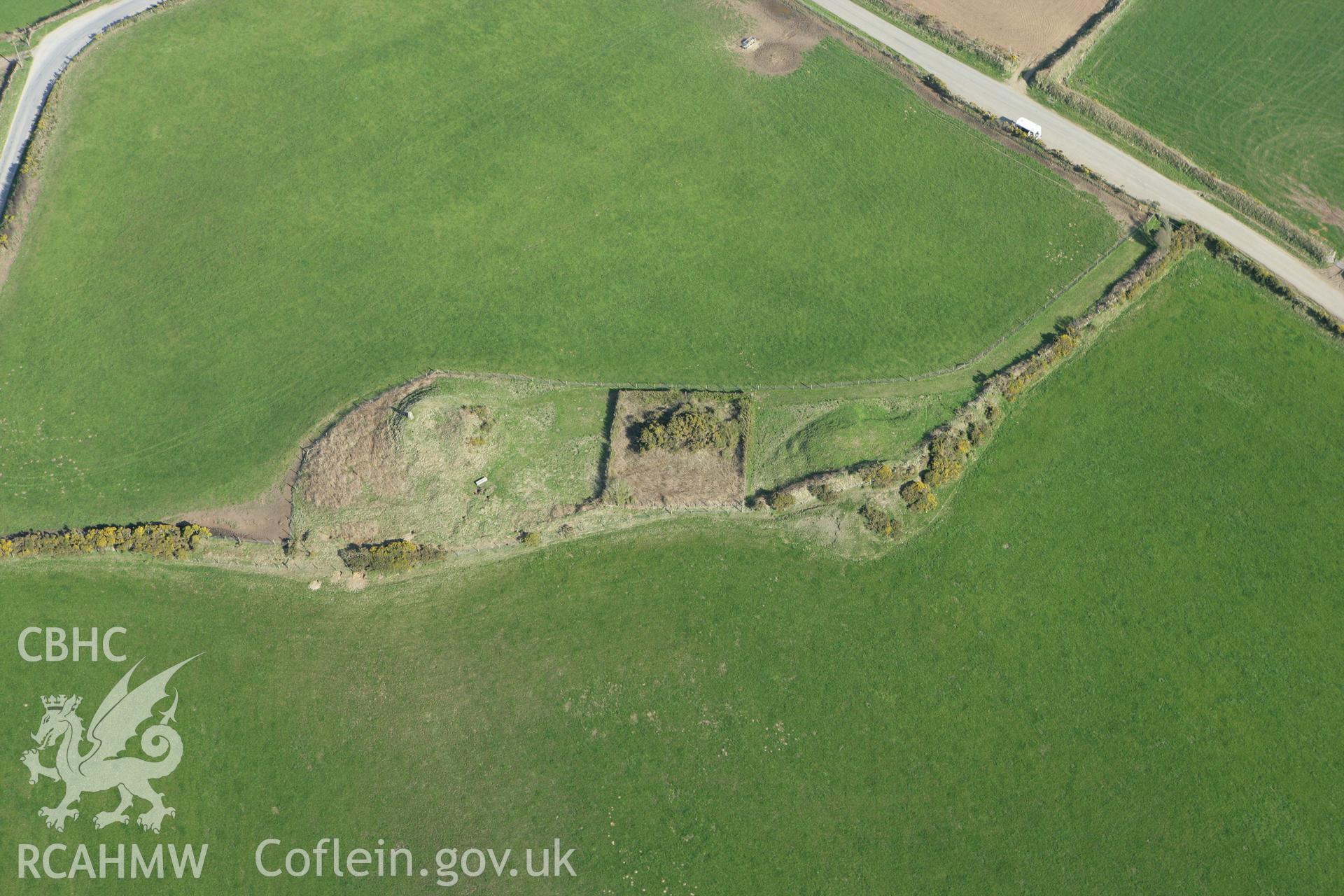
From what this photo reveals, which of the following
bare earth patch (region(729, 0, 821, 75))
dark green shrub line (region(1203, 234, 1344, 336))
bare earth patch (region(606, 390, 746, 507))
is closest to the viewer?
bare earth patch (region(606, 390, 746, 507))

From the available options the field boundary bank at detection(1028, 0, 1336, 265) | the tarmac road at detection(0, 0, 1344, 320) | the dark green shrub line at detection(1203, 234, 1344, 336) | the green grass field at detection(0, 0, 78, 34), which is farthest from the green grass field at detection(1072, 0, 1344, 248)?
the green grass field at detection(0, 0, 78, 34)

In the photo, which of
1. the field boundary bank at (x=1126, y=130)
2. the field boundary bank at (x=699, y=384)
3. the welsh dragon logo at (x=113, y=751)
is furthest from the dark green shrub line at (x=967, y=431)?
the welsh dragon logo at (x=113, y=751)

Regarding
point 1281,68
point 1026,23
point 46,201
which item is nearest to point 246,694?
point 46,201

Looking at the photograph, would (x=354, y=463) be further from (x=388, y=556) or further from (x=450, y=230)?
(x=450, y=230)

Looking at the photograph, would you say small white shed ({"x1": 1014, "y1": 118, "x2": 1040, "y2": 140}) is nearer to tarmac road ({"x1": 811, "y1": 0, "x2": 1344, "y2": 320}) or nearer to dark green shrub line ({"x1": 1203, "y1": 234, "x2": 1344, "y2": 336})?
tarmac road ({"x1": 811, "y1": 0, "x2": 1344, "y2": 320})

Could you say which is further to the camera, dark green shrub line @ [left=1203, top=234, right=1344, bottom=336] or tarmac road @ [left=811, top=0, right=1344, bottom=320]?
tarmac road @ [left=811, top=0, right=1344, bottom=320]

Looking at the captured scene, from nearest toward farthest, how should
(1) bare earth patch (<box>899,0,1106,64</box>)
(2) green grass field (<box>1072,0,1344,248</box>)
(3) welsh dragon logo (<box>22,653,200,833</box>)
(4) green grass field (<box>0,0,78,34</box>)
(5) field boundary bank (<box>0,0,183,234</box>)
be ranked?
(3) welsh dragon logo (<box>22,653,200,833</box>), (5) field boundary bank (<box>0,0,183,234</box>), (2) green grass field (<box>1072,0,1344,248</box>), (4) green grass field (<box>0,0,78,34</box>), (1) bare earth patch (<box>899,0,1106,64</box>)

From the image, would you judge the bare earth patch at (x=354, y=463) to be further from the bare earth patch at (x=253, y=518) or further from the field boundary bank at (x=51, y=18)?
the field boundary bank at (x=51, y=18)

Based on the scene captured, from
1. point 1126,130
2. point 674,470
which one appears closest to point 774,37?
point 1126,130
